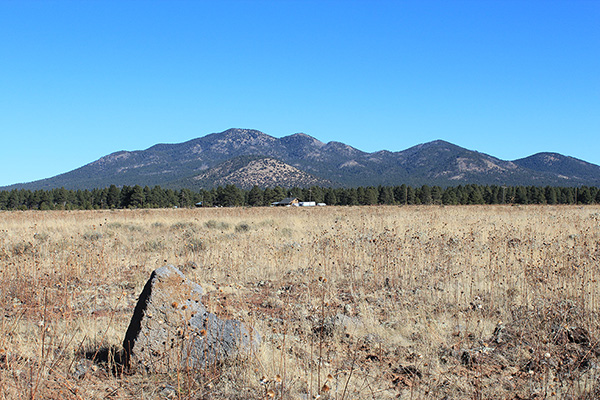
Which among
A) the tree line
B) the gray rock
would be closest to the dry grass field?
the gray rock

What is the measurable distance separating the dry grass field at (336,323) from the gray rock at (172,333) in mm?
147

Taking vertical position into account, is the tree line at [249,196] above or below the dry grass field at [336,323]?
above

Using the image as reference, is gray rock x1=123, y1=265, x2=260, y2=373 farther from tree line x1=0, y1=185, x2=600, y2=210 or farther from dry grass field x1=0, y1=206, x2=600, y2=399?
tree line x1=0, y1=185, x2=600, y2=210

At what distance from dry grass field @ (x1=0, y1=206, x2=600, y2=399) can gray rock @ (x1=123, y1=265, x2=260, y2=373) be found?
147 mm

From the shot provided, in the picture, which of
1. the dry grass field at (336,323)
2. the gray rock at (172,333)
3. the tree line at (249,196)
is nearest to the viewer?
the dry grass field at (336,323)

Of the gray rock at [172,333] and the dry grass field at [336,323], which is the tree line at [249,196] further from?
A: the gray rock at [172,333]

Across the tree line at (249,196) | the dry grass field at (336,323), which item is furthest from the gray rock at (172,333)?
the tree line at (249,196)

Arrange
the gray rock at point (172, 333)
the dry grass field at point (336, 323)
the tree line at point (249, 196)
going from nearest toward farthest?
the dry grass field at point (336, 323) < the gray rock at point (172, 333) < the tree line at point (249, 196)

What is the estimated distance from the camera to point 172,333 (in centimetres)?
421

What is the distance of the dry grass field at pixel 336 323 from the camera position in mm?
3809

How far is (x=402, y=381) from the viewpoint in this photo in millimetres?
4105

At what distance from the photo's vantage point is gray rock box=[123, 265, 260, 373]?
4102 mm

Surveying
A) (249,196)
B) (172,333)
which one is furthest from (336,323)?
(249,196)

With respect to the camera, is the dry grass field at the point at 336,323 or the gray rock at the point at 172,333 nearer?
the dry grass field at the point at 336,323
